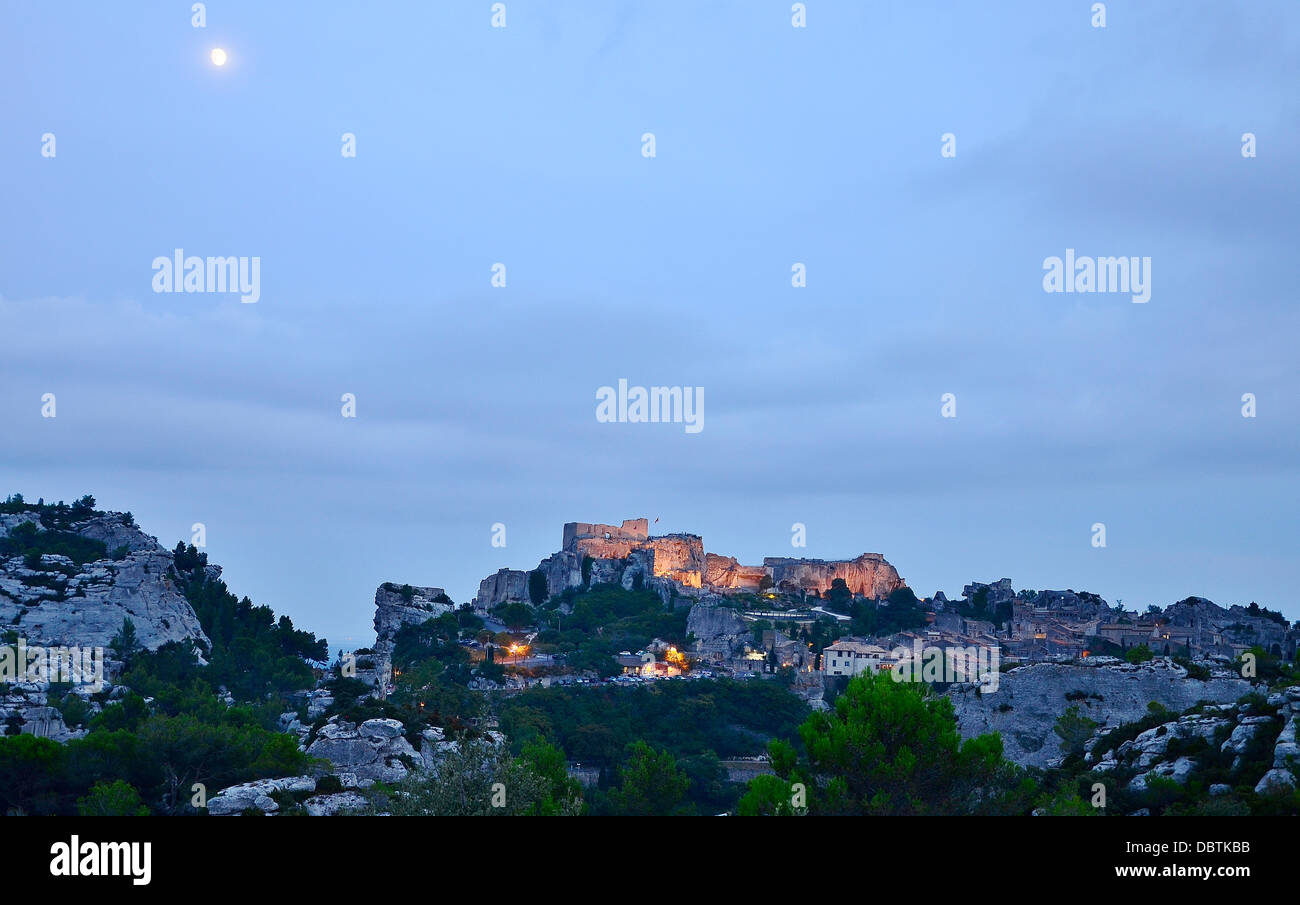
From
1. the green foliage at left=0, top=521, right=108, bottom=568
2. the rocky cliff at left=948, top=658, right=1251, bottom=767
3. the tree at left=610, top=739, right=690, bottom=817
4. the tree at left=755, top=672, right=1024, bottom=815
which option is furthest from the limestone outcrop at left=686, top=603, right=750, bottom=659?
the tree at left=755, top=672, right=1024, bottom=815

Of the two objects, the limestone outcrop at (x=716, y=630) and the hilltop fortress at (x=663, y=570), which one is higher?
the hilltop fortress at (x=663, y=570)

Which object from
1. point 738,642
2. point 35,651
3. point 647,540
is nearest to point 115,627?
point 35,651

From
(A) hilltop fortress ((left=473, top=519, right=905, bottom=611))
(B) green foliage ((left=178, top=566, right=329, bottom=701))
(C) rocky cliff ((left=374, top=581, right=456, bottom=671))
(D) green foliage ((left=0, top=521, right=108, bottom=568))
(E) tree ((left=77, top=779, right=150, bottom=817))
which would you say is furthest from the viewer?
(A) hilltop fortress ((left=473, top=519, right=905, bottom=611))

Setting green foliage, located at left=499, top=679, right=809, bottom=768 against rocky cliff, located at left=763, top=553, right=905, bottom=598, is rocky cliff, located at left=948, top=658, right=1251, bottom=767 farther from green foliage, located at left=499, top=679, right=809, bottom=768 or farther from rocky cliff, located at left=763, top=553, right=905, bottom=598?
rocky cliff, located at left=763, top=553, right=905, bottom=598

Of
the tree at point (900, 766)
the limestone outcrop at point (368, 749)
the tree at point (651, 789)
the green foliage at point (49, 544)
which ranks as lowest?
the tree at point (651, 789)

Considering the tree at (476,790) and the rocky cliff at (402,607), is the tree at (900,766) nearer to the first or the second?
the tree at (476,790)

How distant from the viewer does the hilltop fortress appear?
14038 centimetres

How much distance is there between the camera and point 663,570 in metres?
148

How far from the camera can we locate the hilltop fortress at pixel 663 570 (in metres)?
140

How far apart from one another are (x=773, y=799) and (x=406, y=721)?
63.3ft

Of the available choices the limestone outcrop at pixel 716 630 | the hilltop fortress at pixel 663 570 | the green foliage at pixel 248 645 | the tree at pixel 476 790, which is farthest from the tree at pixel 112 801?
the hilltop fortress at pixel 663 570

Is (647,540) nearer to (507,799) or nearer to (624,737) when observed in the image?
(624,737)

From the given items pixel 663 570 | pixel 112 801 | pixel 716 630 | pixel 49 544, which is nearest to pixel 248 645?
pixel 49 544
